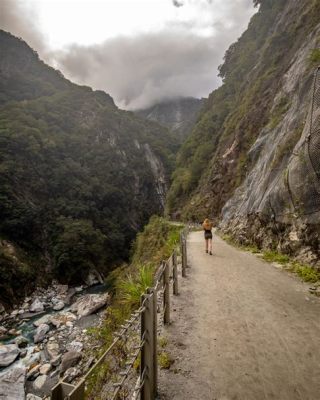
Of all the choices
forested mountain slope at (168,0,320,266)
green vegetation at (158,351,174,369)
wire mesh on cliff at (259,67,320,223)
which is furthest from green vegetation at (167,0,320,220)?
green vegetation at (158,351,174,369)

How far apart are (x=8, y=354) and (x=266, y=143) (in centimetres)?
2267

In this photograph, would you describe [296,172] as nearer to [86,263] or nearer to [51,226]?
[86,263]

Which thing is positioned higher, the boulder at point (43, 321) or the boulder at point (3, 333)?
the boulder at point (43, 321)

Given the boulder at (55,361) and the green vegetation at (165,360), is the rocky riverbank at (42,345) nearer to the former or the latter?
the boulder at (55,361)

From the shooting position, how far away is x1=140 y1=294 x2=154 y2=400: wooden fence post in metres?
2.76

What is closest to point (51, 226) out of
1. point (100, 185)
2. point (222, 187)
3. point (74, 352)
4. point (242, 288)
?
point (100, 185)

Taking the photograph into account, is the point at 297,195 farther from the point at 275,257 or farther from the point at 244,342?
the point at 244,342

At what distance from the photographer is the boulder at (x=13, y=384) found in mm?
11414

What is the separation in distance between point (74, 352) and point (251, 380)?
13341mm

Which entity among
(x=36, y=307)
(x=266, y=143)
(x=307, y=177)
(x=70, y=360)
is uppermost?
(x=266, y=143)

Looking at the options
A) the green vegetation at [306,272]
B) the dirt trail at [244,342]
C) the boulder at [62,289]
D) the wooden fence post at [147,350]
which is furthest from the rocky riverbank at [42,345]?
the green vegetation at [306,272]

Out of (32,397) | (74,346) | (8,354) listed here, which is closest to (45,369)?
(32,397)

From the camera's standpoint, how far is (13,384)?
1219 centimetres

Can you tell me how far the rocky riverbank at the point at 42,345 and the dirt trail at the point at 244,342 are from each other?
663 cm
